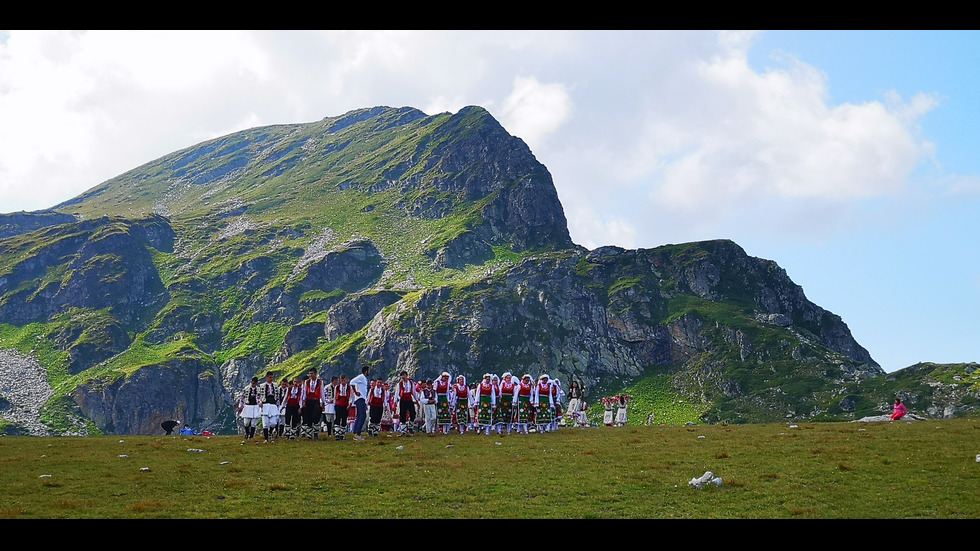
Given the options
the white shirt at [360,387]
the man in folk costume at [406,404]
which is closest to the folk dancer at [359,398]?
the white shirt at [360,387]

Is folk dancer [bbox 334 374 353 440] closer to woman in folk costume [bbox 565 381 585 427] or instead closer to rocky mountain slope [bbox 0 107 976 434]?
woman in folk costume [bbox 565 381 585 427]

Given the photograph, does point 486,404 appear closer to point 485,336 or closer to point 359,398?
point 359,398

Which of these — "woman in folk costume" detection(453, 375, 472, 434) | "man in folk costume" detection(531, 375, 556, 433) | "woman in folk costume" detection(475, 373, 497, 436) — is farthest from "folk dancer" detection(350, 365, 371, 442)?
"man in folk costume" detection(531, 375, 556, 433)

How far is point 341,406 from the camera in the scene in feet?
132

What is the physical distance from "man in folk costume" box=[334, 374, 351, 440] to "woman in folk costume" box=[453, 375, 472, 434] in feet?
22.6

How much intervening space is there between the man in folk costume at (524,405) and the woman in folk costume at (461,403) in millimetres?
3154

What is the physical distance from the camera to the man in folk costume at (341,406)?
4009 cm

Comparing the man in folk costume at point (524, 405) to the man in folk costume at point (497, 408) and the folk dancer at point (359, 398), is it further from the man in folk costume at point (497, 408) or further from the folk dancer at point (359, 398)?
the folk dancer at point (359, 398)

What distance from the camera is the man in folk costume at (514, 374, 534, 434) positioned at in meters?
45.2

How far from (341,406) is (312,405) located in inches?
62.2
